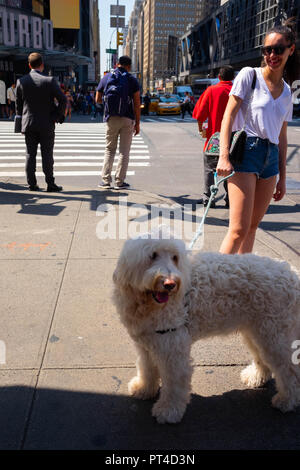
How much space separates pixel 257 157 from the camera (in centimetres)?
324

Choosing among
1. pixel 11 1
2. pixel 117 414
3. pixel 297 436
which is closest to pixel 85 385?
pixel 117 414

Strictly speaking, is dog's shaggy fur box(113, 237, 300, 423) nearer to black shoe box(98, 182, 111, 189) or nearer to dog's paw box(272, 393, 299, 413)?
dog's paw box(272, 393, 299, 413)

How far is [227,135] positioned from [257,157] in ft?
0.99

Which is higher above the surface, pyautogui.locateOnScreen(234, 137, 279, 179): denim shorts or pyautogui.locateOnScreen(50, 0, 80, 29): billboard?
pyautogui.locateOnScreen(50, 0, 80, 29): billboard

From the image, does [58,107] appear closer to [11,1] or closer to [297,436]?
[297,436]

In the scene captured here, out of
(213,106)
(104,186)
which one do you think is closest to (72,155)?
(104,186)

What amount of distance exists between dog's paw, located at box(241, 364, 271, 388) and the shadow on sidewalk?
0.08 meters

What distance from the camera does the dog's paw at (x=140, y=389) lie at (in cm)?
261

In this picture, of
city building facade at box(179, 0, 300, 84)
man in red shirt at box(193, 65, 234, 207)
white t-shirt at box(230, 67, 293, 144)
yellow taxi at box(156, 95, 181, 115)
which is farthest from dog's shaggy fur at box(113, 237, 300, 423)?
city building facade at box(179, 0, 300, 84)

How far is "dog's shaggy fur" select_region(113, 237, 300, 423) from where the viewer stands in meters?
2.21

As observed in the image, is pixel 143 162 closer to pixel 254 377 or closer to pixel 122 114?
pixel 122 114

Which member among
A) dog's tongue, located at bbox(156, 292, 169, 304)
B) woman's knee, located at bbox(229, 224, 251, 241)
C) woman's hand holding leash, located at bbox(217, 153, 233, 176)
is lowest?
dog's tongue, located at bbox(156, 292, 169, 304)

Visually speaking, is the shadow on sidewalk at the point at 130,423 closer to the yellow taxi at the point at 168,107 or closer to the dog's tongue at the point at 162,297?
the dog's tongue at the point at 162,297
